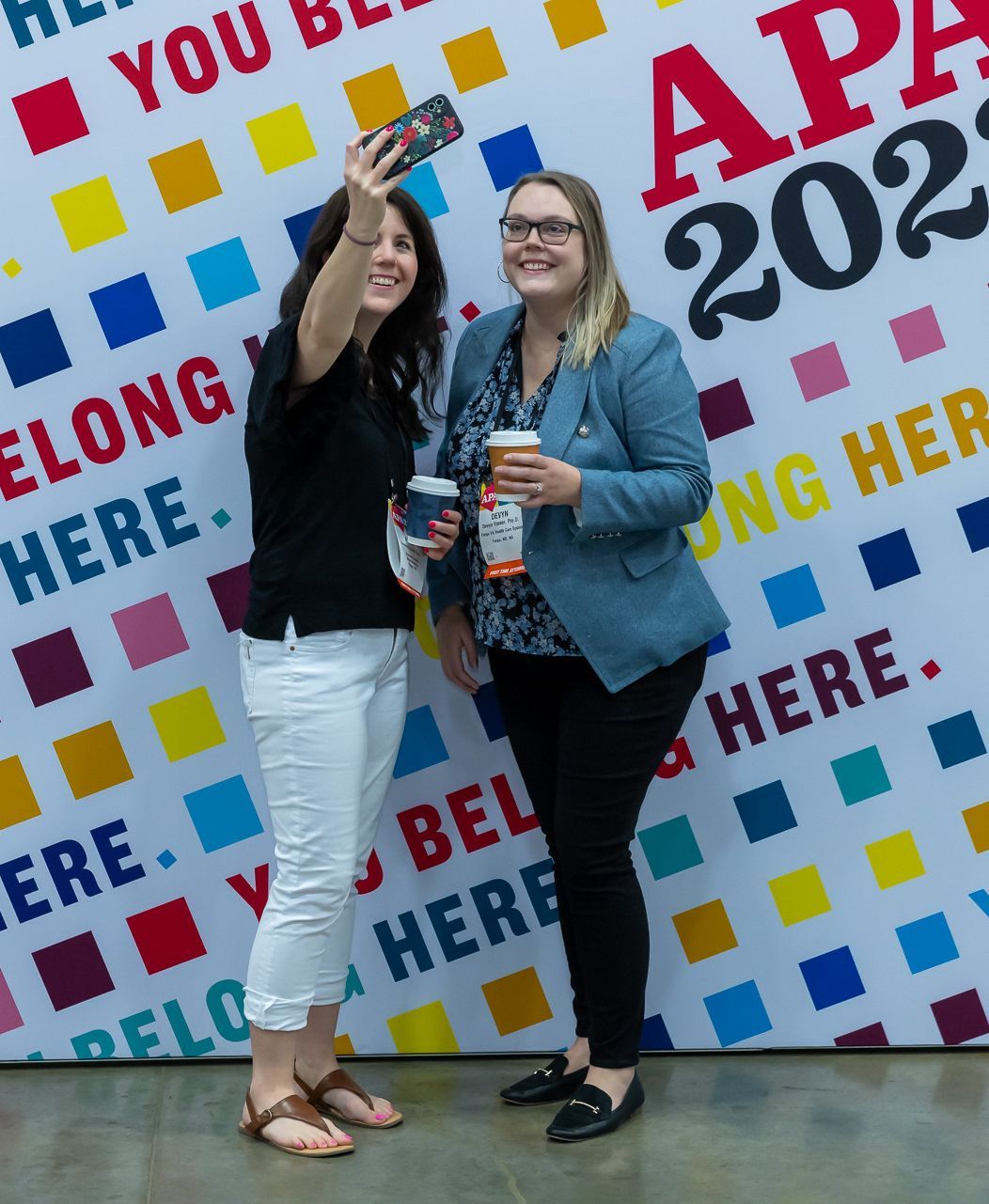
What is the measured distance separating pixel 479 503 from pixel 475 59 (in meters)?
0.91

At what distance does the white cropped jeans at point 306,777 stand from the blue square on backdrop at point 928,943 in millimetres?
1169

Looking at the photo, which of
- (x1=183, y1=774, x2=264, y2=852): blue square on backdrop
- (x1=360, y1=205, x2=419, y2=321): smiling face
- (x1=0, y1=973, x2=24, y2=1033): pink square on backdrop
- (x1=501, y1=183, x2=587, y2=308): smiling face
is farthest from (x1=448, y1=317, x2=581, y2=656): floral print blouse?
(x1=0, y1=973, x2=24, y2=1033): pink square on backdrop

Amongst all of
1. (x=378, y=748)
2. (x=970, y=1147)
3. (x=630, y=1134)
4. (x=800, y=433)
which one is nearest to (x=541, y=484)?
(x=378, y=748)

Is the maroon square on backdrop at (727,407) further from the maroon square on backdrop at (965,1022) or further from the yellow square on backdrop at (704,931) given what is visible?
the maroon square on backdrop at (965,1022)

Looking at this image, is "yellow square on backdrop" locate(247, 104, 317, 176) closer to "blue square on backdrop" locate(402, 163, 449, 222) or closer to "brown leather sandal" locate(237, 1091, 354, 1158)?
"blue square on backdrop" locate(402, 163, 449, 222)

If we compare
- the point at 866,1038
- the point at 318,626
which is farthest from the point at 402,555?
the point at 866,1038

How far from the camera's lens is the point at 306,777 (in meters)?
2.35

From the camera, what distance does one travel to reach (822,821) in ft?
9.22

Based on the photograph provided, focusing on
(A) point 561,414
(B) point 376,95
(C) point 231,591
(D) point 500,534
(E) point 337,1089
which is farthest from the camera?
(C) point 231,591

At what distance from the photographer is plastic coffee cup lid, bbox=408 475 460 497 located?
2277 mm

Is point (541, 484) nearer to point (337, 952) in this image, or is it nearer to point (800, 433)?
point (800, 433)

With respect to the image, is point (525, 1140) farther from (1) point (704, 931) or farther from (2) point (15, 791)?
(2) point (15, 791)

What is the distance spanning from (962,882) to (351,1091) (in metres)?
1.28

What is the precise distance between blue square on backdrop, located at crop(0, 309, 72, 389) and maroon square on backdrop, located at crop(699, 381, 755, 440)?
126cm
